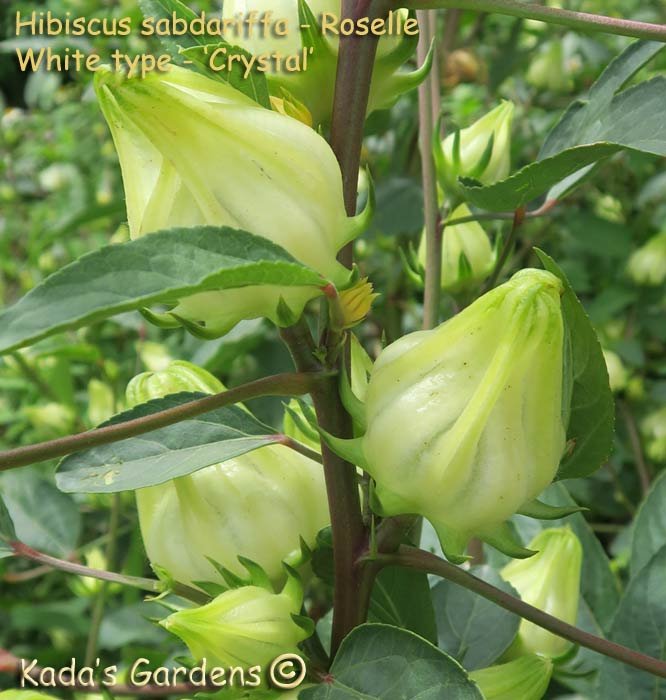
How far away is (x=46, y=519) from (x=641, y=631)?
0.52 metres

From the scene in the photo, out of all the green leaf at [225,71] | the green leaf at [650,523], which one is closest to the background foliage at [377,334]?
the green leaf at [650,523]

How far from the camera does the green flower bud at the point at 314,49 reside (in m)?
0.39

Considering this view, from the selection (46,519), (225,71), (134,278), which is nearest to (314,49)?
(225,71)

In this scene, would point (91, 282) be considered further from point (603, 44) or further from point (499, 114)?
point (603, 44)

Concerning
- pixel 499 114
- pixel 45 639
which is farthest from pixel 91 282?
pixel 45 639

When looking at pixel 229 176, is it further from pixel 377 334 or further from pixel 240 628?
pixel 377 334

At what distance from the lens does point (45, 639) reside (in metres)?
1.58

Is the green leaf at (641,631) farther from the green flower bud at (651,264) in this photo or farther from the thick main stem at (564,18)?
the green flower bud at (651,264)

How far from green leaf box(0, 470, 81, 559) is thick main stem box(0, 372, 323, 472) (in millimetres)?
488

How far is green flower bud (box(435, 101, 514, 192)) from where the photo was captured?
0.65 metres

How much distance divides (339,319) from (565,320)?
91 millimetres

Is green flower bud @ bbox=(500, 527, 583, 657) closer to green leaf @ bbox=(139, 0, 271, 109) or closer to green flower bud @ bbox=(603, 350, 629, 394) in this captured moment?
green leaf @ bbox=(139, 0, 271, 109)

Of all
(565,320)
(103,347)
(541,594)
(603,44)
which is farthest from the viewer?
(603,44)

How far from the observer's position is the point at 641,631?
1.81 feet
